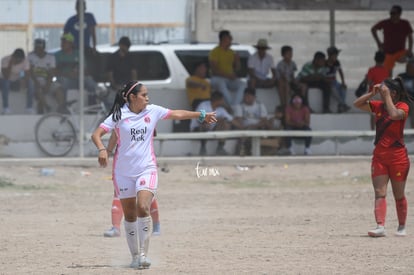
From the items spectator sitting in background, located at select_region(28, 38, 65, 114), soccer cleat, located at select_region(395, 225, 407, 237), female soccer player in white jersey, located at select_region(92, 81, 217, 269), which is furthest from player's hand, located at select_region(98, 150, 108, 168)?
spectator sitting in background, located at select_region(28, 38, 65, 114)

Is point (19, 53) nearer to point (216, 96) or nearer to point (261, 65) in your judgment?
point (216, 96)

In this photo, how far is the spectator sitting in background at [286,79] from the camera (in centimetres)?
2094

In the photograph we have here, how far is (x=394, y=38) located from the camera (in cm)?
2181

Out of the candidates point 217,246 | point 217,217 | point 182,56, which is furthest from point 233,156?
point 217,246

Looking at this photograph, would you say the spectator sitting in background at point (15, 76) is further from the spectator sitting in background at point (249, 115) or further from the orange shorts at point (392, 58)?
the orange shorts at point (392, 58)

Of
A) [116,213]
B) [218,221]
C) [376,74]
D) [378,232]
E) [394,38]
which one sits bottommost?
[218,221]

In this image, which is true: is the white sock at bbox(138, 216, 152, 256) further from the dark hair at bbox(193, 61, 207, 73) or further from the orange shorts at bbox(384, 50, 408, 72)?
the orange shorts at bbox(384, 50, 408, 72)

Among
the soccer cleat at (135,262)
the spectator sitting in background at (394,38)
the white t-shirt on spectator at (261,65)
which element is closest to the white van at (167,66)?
the white t-shirt on spectator at (261,65)

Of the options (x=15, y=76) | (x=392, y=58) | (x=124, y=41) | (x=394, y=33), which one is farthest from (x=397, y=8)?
(x=15, y=76)

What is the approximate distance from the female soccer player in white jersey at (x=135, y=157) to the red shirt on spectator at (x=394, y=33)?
12.7 metres

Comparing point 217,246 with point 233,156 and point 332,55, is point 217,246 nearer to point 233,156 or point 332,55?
point 233,156

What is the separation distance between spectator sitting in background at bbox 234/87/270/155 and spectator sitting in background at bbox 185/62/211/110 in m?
Result: 0.67

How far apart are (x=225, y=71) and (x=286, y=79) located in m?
1.27

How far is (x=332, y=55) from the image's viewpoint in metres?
21.7
